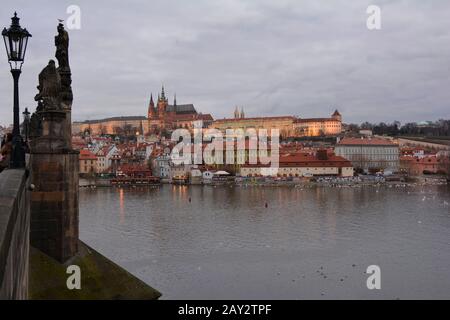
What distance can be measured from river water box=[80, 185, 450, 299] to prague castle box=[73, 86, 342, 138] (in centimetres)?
10155

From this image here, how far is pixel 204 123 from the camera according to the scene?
512 ft

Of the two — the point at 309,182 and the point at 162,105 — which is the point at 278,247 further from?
the point at 162,105

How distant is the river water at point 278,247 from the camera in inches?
707

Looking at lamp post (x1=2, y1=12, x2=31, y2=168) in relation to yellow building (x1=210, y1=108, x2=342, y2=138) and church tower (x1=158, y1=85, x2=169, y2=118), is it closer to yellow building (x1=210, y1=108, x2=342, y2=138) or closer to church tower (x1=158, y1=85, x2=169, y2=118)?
yellow building (x1=210, y1=108, x2=342, y2=138)

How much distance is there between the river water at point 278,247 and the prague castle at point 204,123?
10155cm

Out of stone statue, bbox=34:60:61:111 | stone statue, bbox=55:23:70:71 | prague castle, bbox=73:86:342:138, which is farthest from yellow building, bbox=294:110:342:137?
stone statue, bbox=34:60:61:111

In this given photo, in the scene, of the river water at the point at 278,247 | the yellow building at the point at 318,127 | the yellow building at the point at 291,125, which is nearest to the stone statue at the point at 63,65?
the river water at the point at 278,247

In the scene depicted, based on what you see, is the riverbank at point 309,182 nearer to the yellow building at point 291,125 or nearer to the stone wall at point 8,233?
the yellow building at point 291,125

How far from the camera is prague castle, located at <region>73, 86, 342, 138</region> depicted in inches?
5709

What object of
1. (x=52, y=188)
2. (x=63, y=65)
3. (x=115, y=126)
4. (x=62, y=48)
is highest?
(x=115, y=126)

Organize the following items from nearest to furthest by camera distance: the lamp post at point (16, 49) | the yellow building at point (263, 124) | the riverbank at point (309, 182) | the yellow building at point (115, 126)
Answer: the lamp post at point (16, 49), the riverbank at point (309, 182), the yellow building at point (263, 124), the yellow building at point (115, 126)

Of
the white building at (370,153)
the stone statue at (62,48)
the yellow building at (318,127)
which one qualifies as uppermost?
the yellow building at (318,127)

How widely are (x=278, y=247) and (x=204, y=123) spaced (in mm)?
131887

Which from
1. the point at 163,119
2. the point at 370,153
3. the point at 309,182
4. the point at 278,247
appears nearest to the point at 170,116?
the point at 163,119
